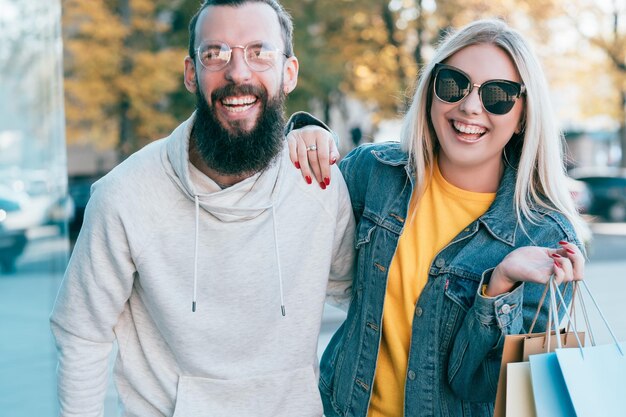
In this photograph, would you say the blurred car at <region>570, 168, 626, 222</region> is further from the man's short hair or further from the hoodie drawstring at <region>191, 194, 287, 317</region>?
the hoodie drawstring at <region>191, 194, 287, 317</region>

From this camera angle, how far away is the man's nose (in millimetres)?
2367

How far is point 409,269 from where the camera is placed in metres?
2.60

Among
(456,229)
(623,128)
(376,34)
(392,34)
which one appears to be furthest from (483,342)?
(623,128)

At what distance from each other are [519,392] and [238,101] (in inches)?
44.8

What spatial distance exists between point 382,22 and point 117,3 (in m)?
6.29

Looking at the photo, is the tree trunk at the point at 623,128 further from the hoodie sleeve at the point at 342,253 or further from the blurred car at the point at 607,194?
the hoodie sleeve at the point at 342,253

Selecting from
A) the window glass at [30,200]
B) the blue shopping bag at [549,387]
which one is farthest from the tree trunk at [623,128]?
the blue shopping bag at [549,387]

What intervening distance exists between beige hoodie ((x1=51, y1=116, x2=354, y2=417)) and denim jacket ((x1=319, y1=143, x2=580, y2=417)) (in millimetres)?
259

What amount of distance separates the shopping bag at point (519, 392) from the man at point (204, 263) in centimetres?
70

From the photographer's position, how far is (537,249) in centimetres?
226

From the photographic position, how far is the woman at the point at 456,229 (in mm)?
2443

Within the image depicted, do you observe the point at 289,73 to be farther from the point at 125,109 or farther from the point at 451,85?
the point at 125,109

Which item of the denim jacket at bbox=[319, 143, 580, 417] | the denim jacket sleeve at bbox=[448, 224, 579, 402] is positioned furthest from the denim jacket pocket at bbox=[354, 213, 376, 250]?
the denim jacket sleeve at bbox=[448, 224, 579, 402]

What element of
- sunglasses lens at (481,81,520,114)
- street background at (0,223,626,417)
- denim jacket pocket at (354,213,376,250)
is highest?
sunglasses lens at (481,81,520,114)
